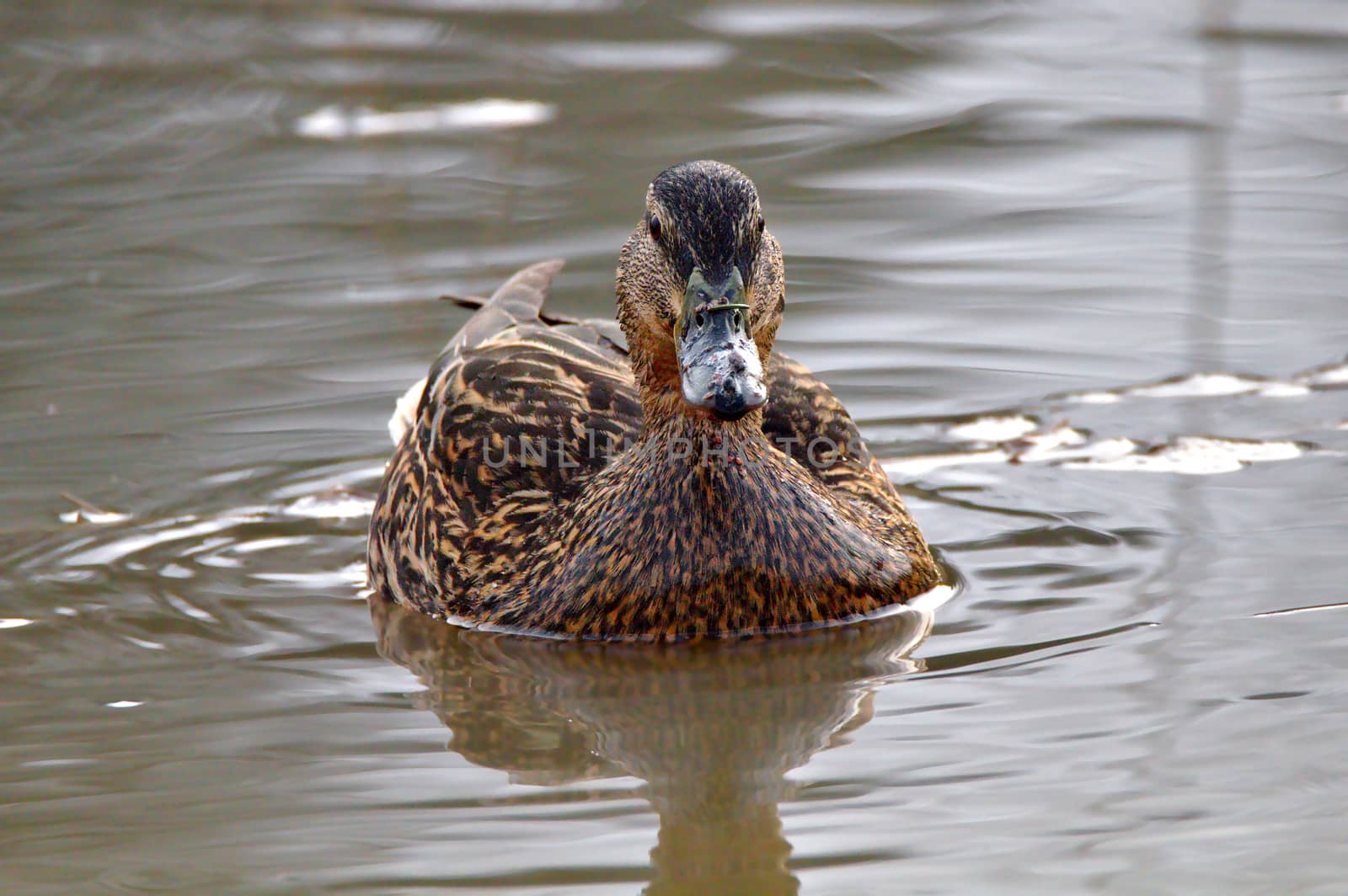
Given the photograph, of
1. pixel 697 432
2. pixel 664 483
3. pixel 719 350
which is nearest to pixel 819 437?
pixel 697 432

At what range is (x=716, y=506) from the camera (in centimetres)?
632

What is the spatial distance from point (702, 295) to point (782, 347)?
3.45 metres

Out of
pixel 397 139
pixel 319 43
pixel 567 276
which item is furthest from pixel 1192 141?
pixel 319 43

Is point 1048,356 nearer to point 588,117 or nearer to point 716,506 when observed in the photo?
point 716,506

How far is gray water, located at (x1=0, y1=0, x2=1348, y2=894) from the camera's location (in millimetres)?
4836

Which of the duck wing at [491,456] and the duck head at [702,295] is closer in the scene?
the duck head at [702,295]

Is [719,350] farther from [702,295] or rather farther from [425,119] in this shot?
[425,119]

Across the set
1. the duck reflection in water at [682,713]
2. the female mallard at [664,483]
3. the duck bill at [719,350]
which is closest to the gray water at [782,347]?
the duck reflection in water at [682,713]

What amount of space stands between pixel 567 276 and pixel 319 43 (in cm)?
520

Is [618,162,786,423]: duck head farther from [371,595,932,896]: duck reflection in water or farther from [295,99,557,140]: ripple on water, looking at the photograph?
[295,99,557,140]: ripple on water

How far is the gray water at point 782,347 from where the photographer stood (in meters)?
4.84

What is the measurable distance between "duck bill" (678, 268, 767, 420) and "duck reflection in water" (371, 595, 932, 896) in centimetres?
86

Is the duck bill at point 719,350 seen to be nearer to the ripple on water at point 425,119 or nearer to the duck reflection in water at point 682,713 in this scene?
the duck reflection in water at point 682,713

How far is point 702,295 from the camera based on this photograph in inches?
232
